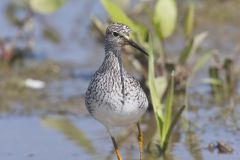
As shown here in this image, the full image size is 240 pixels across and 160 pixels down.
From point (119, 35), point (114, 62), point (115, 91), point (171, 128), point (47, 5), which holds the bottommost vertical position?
point (171, 128)

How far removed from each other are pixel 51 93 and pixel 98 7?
3707 millimetres

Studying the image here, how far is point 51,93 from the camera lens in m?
9.35

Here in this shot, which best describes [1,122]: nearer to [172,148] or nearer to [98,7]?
[172,148]

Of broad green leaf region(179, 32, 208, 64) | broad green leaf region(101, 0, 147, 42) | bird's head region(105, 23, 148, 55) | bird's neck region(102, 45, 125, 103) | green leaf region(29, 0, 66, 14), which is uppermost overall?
green leaf region(29, 0, 66, 14)

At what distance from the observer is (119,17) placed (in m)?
7.62

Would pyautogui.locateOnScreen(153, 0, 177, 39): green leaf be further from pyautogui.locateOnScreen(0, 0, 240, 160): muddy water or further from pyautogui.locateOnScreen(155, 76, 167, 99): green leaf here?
pyautogui.locateOnScreen(0, 0, 240, 160): muddy water

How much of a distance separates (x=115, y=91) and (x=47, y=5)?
370 cm

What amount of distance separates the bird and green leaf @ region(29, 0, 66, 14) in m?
3.24

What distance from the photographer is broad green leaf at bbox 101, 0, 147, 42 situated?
7.50 metres

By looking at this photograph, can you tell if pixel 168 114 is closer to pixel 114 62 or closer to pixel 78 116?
pixel 114 62

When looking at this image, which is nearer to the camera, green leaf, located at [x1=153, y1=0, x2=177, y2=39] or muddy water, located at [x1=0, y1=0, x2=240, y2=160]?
muddy water, located at [x1=0, y1=0, x2=240, y2=160]

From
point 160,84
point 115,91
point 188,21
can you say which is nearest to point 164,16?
point 188,21

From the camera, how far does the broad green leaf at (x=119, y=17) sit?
750cm

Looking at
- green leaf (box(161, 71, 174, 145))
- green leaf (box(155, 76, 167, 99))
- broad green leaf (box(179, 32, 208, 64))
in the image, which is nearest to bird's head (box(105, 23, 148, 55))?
green leaf (box(161, 71, 174, 145))
